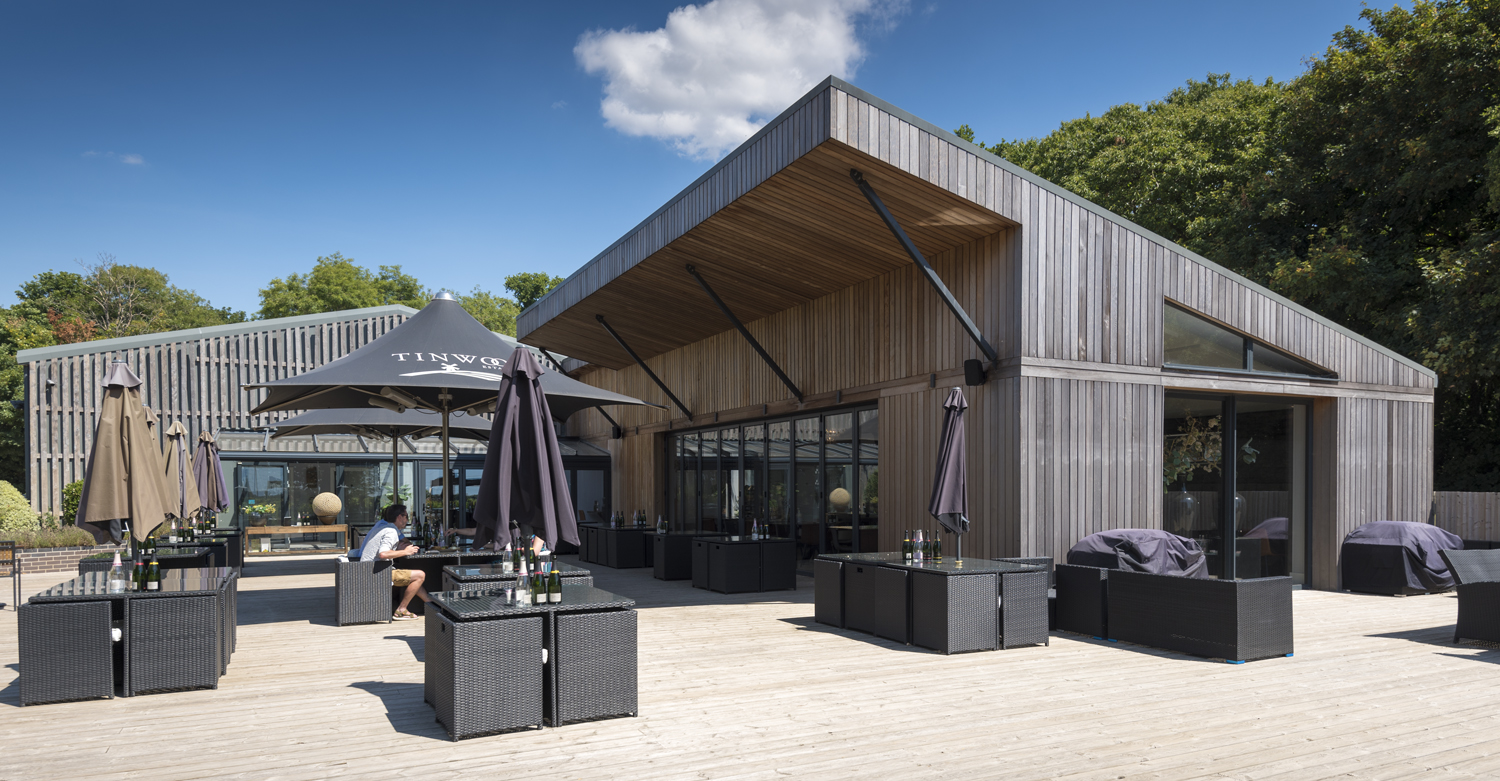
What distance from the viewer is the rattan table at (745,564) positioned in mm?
10961

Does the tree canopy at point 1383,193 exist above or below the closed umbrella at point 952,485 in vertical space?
above

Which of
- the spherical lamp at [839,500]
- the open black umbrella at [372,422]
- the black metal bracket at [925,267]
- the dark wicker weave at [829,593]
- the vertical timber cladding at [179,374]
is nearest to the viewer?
the dark wicker weave at [829,593]

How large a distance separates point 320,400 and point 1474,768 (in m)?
10.2

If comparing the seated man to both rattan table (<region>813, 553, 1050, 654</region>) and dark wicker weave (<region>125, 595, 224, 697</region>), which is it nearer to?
dark wicker weave (<region>125, 595, 224, 697</region>)

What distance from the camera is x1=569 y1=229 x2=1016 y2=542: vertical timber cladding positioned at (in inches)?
373

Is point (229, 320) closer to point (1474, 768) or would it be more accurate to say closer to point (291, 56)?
point (291, 56)

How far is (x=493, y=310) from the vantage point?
50.3 meters

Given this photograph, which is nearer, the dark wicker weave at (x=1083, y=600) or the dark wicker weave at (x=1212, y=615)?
the dark wicker weave at (x=1212, y=615)

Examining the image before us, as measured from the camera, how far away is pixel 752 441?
48.2 ft

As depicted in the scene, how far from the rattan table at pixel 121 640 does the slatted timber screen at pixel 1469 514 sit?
14275mm

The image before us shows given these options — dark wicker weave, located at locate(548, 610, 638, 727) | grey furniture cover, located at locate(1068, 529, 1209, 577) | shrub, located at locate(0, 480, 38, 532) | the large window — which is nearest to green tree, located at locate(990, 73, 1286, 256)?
the large window

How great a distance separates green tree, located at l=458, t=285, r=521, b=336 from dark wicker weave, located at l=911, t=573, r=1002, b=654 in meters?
42.6

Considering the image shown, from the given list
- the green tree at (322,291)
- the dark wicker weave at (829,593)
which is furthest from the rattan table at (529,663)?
the green tree at (322,291)

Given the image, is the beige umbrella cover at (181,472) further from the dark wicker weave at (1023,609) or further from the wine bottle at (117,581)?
the dark wicker weave at (1023,609)
